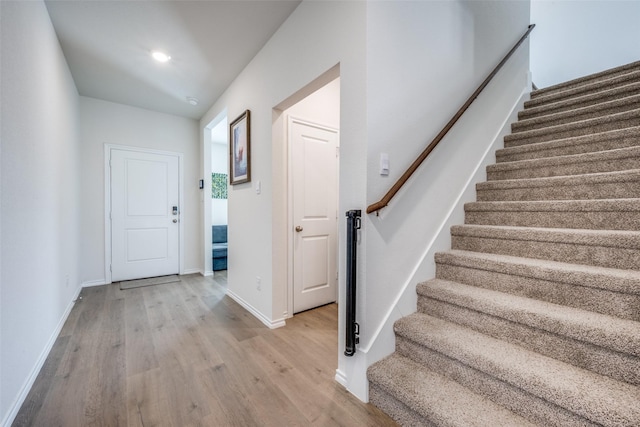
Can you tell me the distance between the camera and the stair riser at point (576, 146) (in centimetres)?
180

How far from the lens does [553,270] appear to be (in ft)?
4.42

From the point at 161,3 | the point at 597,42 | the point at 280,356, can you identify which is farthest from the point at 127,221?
the point at 597,42

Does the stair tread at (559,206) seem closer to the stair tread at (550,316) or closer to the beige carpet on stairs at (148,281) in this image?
the stair tread at (550,316)

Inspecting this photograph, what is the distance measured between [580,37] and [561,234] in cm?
410

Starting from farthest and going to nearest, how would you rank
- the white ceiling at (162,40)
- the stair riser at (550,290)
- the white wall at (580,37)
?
1. the white wall at (580,37)
2. the white ceiling at (162,40)
3. the stair riser at (550,290)

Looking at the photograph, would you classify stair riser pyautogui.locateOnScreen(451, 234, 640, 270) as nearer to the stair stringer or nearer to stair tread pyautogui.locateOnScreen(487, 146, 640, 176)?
the stair stringer

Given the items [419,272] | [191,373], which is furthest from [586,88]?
[191,373]

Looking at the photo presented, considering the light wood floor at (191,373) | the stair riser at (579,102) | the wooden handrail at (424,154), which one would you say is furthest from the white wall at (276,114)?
the stair riser at (579,102)

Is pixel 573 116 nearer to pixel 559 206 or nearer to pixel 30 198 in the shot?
pixel 559 206

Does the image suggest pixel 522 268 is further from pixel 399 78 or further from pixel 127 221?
pixel 127 221

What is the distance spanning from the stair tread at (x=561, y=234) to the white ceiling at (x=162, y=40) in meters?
2.16

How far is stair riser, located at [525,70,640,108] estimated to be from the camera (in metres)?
2.30

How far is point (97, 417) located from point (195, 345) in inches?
28.3

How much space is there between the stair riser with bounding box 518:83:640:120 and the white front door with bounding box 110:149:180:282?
15.5 ft
